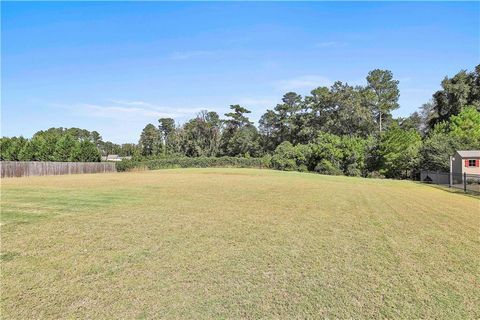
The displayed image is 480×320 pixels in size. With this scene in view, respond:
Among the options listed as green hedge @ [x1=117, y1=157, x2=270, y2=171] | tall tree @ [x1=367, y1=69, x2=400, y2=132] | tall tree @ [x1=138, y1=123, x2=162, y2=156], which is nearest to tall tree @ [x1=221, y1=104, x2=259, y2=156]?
green hedge @ [x1=117, y1=157, x2=270, y2=171]

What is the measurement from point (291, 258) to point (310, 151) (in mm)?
37090

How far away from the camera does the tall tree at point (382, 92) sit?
54.7m

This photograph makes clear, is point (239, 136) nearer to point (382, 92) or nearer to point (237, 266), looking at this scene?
point (382, 92)

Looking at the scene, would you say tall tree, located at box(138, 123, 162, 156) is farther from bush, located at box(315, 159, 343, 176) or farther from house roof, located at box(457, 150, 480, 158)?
house roof, located at box(457, 150, 480, 158)

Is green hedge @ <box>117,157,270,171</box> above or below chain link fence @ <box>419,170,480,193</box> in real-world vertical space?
above

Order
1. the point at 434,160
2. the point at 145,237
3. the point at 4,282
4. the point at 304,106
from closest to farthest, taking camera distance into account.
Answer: the point at 4,282 → the point at 145,237 → the point at 434,160 → the point at 304,106

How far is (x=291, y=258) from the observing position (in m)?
4.79

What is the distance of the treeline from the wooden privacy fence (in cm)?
491

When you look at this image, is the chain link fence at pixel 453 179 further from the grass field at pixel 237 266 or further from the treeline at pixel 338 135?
the grass field at pixel 237 266

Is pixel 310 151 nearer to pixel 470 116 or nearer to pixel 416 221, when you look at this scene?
pixel 470 116

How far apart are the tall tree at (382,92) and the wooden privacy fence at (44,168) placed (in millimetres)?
43914

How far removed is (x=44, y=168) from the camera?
34.8 m

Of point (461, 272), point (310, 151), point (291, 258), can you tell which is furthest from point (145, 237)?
point (310, 151)

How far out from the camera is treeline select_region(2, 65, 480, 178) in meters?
36.4
